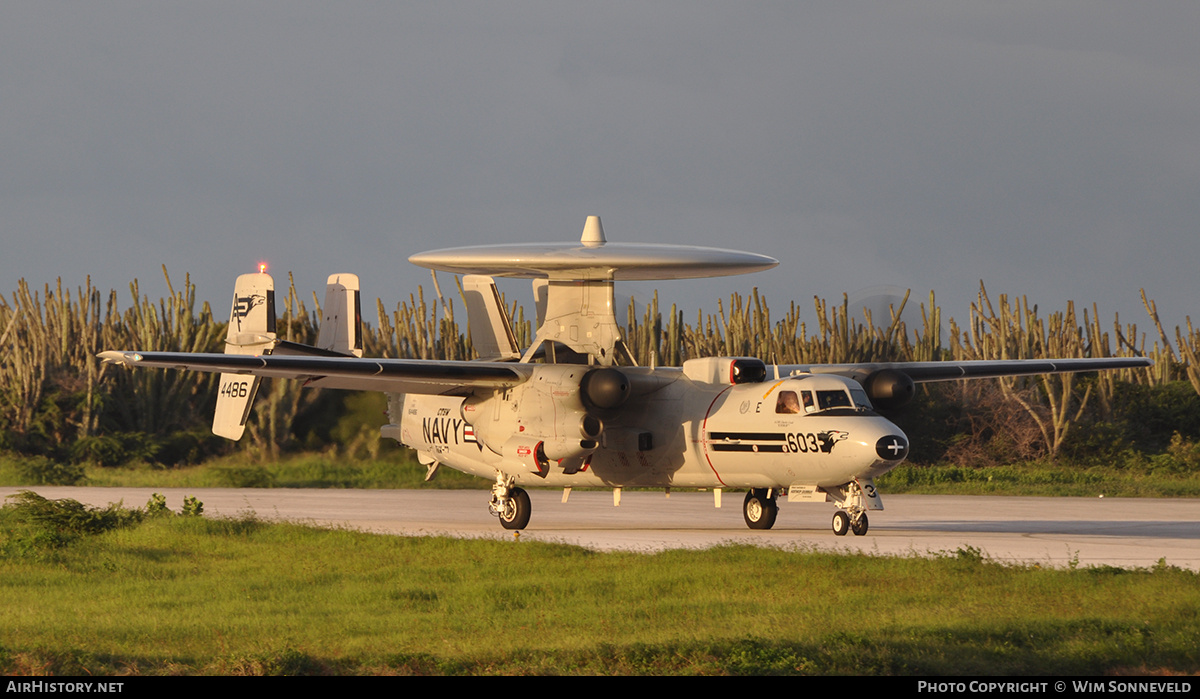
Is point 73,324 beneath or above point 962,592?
above

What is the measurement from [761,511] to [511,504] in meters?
4.47

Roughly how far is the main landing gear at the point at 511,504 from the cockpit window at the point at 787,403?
211 inches

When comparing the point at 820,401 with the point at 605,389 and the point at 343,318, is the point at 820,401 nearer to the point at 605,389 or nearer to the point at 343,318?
the point at 605,389

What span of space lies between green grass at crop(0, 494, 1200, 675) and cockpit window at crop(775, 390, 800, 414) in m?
3.27

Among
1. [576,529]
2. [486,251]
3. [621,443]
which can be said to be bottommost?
[576,529]

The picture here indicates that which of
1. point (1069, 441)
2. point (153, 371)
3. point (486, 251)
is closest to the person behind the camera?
point (486, 251)

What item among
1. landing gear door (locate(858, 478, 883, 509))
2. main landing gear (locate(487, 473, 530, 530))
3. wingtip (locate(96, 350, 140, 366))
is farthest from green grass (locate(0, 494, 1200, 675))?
main landing gear (locate(487, 473, 530, 530))

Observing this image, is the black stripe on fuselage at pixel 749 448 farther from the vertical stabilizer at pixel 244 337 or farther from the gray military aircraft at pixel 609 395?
the vertical stabilizer at pixel 244 337

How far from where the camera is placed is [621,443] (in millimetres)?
21578

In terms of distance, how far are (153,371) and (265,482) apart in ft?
29.1

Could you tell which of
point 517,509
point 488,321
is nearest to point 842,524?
point 517,509

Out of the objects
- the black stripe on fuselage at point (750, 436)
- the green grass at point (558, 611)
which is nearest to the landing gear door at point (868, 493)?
the black stripe on fuselage at point (750, 436)

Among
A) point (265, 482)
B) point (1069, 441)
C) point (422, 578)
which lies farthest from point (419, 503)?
point (1069, 441)

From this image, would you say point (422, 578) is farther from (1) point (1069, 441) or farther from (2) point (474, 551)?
(1) point (1069, 441)
